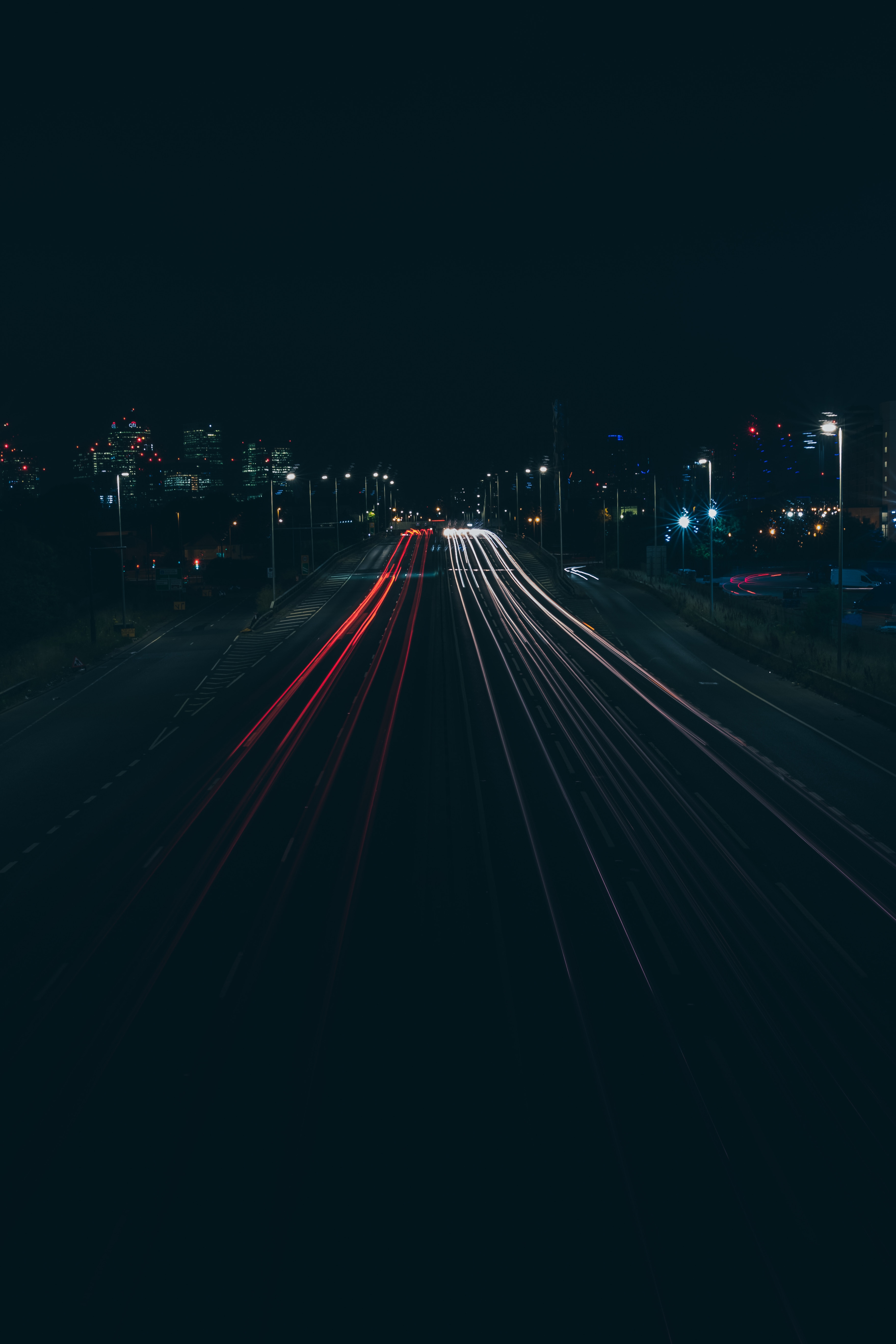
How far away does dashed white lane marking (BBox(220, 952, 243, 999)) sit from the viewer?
10914 millimetres

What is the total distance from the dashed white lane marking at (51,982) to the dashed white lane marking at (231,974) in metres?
2.04

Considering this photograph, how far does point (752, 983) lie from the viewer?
10.9m

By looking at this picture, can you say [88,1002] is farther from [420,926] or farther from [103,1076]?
[420,926]

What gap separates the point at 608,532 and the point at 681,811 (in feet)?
307

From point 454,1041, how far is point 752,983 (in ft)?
11.9

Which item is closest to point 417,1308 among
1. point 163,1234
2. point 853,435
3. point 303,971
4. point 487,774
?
point 163,1234

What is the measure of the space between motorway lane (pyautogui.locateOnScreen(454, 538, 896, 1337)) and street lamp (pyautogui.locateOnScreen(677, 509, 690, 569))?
64.4 metres

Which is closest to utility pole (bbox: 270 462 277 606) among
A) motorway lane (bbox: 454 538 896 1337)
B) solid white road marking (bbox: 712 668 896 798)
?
solid white road marking (bbox: 712 668 896 798)

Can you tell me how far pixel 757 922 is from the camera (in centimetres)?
1258

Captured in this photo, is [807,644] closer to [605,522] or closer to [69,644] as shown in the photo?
[69,644]

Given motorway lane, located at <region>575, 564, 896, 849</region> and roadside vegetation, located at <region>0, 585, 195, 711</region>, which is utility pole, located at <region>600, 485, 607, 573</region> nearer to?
motorway lane, located at <region>575, 564, 896, 849</region>

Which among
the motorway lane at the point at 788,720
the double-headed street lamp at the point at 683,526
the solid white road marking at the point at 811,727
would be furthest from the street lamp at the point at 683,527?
the solid white road marking at the point at 811,727

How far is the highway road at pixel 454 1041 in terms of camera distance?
21.8 feet

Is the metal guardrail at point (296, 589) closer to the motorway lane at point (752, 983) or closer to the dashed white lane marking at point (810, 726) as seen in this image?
the dashed white lane marking at point (810, 726)
